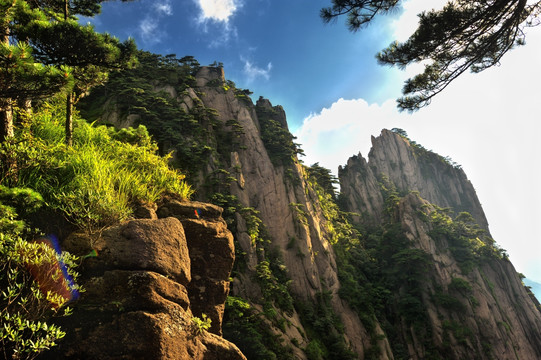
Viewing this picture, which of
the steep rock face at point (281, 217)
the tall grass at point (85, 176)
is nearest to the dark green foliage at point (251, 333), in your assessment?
the steep rock face at point (281, 217)

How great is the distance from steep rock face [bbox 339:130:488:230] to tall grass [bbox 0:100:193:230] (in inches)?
1599

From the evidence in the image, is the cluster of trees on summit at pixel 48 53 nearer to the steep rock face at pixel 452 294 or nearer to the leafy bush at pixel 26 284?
→ the leafy bush at pixel 26 284

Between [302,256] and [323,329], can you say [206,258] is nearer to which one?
[323,329]

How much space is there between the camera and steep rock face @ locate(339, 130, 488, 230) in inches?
1775

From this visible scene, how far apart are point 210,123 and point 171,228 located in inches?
930

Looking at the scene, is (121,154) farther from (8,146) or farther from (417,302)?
(417,302)

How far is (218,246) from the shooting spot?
549 centimetres

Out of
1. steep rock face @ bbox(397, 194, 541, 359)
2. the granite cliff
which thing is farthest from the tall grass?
steep rock face @ bbox(397, 194, 541, 359)

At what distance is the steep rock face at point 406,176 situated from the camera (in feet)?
148

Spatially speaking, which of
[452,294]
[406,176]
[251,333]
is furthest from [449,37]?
[406,176]

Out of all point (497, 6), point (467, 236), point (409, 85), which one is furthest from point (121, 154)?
point (467, 236)

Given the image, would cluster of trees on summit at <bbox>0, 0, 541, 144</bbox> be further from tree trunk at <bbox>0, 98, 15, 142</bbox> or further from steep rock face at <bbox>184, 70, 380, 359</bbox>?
steep rock face at <bbox>184, 70, 380, 359</bbox>

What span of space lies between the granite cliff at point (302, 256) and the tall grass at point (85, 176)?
80 cm

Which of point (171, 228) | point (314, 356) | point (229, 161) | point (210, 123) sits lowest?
point (314, 356)
